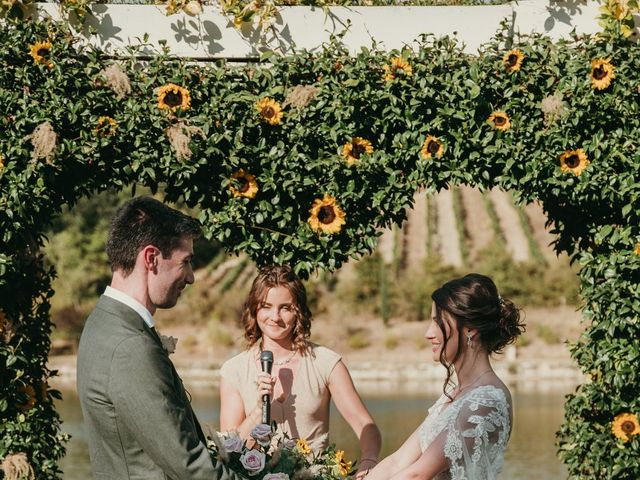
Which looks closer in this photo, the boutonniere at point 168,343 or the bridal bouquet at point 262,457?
the bridal bouquet at point 262,457

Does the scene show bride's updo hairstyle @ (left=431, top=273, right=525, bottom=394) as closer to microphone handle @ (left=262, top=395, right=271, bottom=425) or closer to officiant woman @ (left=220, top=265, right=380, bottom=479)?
microphone handle @ (left=262, top=395, right=271, bottom=425)

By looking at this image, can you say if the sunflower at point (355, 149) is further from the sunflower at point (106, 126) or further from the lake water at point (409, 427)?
the lake water at point (409, 427)

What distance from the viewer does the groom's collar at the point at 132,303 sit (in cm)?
224

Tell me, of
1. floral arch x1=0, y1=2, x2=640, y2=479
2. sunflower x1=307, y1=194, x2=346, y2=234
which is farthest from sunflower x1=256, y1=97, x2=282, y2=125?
sunflower x1=307, y1=194, x2=346, y2=234

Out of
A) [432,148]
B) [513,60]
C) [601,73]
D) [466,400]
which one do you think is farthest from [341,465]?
[601,73]

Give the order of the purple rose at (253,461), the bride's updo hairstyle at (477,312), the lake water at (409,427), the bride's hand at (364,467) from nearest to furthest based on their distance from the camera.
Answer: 1. the purple rose at (253,461)
2. the bride's updo hairstyle at (477,312)
3. the bride's hand at (364,467)
4. the lake water at (409,427)

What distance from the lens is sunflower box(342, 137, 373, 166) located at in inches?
155

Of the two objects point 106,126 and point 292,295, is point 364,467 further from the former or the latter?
point 106,126

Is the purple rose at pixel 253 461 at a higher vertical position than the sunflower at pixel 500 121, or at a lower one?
lower

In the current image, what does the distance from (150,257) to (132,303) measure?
0.12m

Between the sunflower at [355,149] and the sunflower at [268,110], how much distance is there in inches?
12.0

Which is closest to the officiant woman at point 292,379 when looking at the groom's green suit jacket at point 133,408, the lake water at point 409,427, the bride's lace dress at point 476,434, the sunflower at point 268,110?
the sunflower at point 268,110

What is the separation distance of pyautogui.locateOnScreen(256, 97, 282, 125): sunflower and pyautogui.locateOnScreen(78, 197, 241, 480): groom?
1675mm

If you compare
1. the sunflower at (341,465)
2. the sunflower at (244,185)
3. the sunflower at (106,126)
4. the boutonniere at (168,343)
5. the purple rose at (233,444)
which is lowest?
the sunflower at (341,465)
